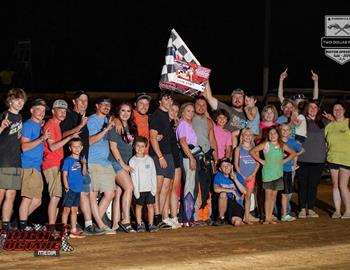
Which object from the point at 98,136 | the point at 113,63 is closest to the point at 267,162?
the point at 98,136

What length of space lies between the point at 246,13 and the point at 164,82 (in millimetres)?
29145

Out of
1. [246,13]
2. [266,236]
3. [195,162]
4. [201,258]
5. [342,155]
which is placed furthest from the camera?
[246,13]

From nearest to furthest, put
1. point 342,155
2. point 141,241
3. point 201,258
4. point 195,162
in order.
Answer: point 201,258 < point 141,241 < point 195,162 < point 342,155

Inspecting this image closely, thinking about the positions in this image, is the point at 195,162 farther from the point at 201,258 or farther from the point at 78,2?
the point at 78,2

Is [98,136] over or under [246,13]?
under

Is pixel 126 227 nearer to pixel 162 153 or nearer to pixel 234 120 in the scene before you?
pixel 162 153

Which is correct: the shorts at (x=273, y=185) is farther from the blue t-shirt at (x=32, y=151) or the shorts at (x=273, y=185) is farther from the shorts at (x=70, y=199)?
the blue t-shirt at (x=32, y=151)

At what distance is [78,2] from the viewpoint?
38.9m

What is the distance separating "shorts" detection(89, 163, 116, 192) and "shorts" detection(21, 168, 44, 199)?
85cm

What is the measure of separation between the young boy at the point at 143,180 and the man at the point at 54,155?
1024mm

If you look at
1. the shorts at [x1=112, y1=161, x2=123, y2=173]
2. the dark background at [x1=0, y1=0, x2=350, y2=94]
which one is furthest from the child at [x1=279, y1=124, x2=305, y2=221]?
the dark background at [x1=0, y1=0, x2=350, y2=94]

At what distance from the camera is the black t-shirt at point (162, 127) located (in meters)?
11.9

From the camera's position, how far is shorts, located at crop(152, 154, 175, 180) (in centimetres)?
1192

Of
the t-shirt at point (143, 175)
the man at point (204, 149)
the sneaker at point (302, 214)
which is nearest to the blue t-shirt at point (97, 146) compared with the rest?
the t-shirt at point (143, 175)
